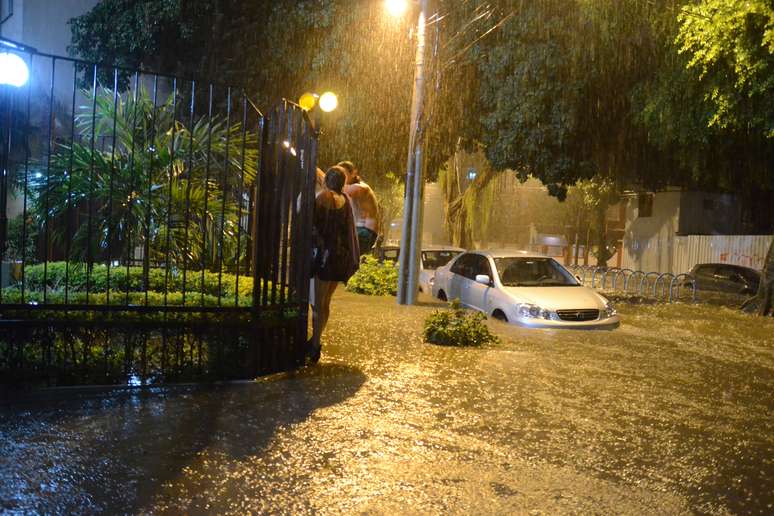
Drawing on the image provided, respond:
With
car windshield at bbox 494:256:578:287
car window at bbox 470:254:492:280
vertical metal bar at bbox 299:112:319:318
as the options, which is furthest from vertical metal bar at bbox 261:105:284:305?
car window at bbox 470:254:492:280

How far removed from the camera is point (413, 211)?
48.3 ft

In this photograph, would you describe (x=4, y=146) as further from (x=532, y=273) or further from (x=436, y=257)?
(x=436, y=257)

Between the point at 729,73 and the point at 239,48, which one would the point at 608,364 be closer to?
the point at 729,73

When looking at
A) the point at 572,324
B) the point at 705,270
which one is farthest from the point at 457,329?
the point at 705,270

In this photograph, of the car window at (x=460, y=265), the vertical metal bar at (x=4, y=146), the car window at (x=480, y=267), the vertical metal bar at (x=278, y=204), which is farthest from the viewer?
the car window at (x=460, y=265)

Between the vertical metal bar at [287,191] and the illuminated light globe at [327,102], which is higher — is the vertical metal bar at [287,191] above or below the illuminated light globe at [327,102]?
below

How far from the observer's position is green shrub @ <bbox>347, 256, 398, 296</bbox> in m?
17.0

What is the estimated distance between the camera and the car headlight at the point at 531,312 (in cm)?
1107

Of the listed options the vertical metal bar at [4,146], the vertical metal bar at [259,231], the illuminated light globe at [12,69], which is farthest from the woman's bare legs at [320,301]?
the illuminated light globe at [12,69]

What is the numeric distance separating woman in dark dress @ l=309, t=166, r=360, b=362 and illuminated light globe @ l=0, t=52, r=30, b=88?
2.61 meters

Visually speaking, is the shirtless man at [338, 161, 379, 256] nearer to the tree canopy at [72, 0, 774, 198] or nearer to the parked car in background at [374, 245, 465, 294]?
the tree canopy at [72, 0, 774, 198]

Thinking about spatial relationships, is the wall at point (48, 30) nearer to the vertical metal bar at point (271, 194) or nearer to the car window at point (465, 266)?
the car window at point (465, 266)

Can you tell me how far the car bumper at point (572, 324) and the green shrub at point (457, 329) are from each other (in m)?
1.72

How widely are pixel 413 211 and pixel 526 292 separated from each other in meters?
3.71
